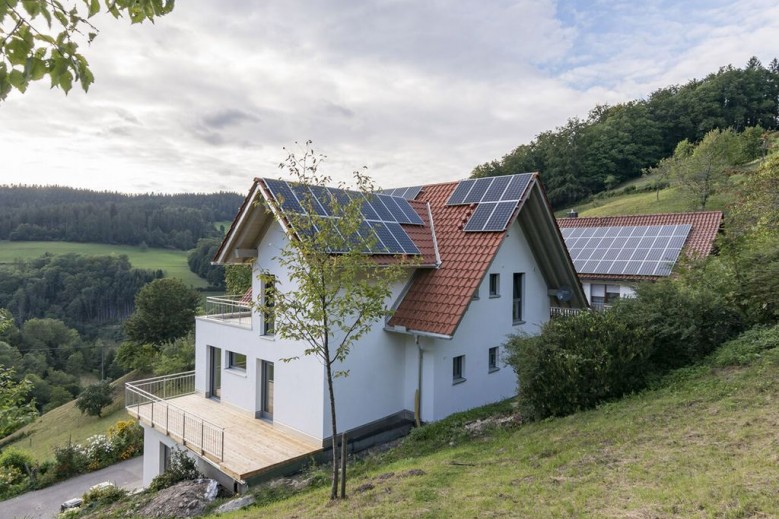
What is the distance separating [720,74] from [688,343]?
85.5m

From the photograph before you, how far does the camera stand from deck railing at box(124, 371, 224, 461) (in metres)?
12.3

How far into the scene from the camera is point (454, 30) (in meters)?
15.3

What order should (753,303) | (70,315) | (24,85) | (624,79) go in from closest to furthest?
(24,85) < (753,303) < (624,79) < (70,315)

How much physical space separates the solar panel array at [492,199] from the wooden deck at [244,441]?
874cm

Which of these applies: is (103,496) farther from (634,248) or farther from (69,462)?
(634,248)

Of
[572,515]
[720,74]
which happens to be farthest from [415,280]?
[720,74]

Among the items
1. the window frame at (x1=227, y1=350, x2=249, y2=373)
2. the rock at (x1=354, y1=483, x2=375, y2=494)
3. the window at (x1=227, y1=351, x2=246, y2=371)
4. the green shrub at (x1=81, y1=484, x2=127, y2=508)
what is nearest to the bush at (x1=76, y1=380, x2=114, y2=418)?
the green shrub at (x1=81, y1=484, x2=127, y2=508)

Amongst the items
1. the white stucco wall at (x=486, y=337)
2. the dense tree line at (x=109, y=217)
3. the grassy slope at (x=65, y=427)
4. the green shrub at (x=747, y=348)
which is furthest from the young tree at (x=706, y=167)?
the dense tree line at (x=109, y=217)

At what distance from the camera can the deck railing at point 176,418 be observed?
40.4 feet

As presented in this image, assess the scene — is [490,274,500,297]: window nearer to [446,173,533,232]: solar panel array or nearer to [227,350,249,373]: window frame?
[446,173,533,232]: solar panel array

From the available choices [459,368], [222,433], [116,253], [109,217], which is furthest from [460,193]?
[109,217]

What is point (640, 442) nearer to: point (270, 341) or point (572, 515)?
point (572, 515)

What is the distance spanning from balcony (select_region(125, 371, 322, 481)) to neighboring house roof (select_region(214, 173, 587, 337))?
14.9 ft

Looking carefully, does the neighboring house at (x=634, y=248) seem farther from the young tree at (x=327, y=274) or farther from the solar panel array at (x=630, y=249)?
the young tree at (x=327, y=274)
